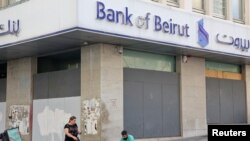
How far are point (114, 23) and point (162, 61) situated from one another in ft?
15.1

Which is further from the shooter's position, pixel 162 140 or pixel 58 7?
pixel 162 140

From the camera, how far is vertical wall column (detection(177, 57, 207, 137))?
17.5 metres

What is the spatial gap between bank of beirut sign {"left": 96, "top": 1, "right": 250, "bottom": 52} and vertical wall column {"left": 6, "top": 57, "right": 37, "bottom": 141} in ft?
19.1

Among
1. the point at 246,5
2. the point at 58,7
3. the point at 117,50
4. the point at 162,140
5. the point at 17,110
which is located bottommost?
the point at 162,140

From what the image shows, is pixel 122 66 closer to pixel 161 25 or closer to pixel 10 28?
pixel 161 25

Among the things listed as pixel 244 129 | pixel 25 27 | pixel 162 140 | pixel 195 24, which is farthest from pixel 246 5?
pixel 244 129

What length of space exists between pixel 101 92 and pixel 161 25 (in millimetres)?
3479

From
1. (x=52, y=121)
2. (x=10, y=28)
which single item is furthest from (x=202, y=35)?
(x=10, y=28)

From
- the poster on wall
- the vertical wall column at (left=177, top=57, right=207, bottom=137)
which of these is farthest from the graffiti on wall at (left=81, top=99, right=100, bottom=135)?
the vertical wall column at (left=177, top=57, right=207, bottom=137)

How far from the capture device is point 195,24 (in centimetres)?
1664

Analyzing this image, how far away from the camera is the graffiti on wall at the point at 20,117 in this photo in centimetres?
1762

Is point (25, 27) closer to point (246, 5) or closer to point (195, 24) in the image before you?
point (195, 24)

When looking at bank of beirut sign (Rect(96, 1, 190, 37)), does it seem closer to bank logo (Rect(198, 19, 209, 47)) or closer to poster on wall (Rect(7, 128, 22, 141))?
bank logo (Rect(198, 19, 209, 47))

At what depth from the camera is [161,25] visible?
15.0 metres
